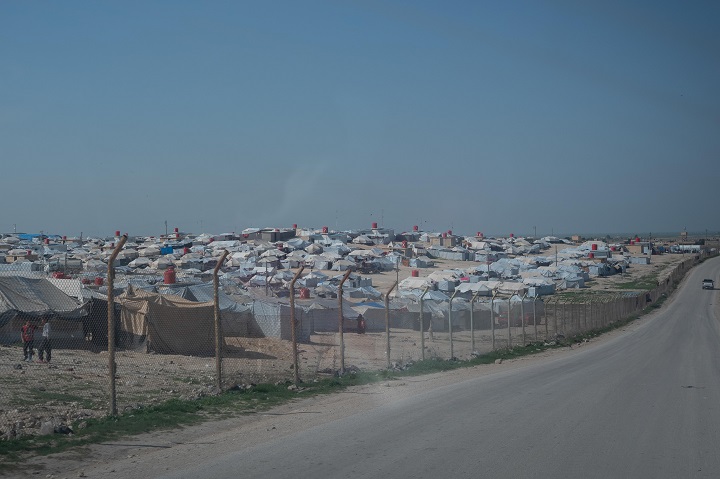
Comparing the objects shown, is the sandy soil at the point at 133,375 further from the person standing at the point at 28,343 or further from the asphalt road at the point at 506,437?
the asphalt road at the point at 506,437

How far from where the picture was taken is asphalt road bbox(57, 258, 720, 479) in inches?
331

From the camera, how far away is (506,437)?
10.3m

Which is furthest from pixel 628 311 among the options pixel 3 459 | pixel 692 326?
pixel 3 459

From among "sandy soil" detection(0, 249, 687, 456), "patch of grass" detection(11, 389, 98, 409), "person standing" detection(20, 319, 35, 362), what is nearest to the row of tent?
"sandy soil" detection(0, 249, 687, 456)

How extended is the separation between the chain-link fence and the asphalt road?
2.86m

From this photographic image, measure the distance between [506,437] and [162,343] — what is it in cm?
1278

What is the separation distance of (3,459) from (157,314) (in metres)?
12.5

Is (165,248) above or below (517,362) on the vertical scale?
above

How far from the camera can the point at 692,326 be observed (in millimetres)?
39375

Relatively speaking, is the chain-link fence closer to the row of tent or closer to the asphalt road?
the row of tent

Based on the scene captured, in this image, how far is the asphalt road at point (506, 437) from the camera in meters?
8.41

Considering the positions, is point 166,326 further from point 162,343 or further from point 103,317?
point 103,317

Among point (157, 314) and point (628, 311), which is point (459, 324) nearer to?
point (628, 311)

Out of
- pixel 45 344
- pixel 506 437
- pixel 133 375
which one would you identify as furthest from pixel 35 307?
pixel 506 437
